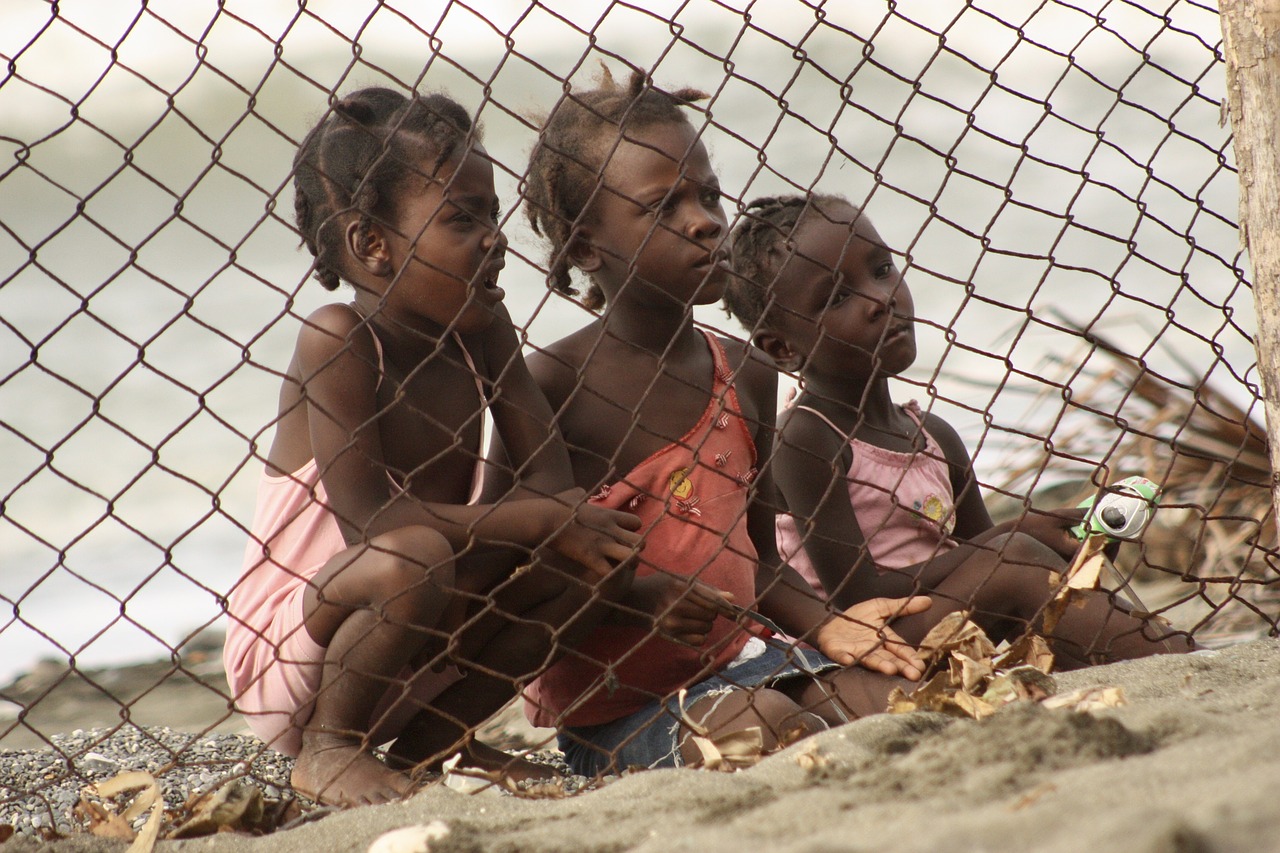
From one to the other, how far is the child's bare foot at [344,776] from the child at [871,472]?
3.19 feet

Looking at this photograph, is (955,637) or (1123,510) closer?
(955,637)

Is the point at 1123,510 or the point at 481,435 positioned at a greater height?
the point at 1123,510

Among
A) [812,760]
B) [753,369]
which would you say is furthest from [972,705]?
[753,369]

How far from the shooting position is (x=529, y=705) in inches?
119

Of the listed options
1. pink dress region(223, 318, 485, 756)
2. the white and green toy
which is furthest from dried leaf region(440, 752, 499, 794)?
the white and green toy

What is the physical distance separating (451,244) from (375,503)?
0.57 m

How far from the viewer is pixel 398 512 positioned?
244cm

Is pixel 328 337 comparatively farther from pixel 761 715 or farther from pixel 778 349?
pixel 778 349

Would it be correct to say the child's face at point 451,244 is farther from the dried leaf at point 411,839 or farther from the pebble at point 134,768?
the dried leaf at point 411,839

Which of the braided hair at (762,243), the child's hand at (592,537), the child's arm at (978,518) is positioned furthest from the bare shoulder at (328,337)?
the child's arm at (978,518)

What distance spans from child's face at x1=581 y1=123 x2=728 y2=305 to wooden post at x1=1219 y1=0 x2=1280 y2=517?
107 centimetres

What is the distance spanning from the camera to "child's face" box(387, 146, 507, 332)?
2545 mm

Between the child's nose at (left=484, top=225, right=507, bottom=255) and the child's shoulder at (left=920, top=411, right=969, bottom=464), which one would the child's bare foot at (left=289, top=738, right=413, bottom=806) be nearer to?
the child's nose at (left=484, top=225, right=507, bottom=255)

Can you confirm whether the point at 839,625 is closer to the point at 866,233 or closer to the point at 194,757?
the point at 866,233
